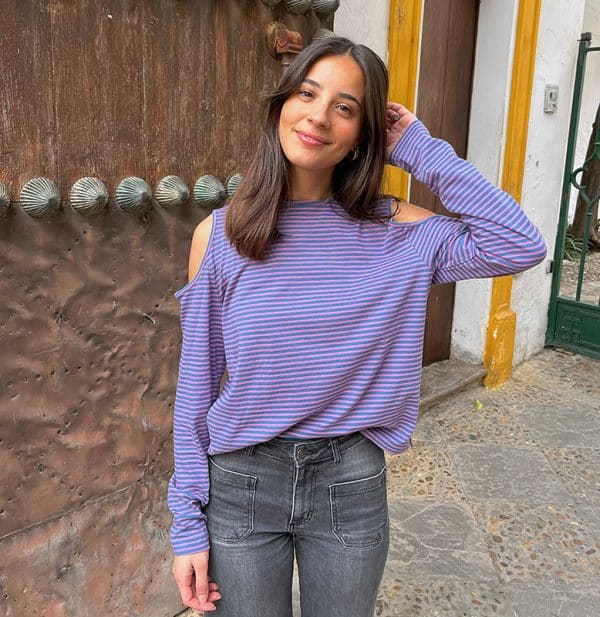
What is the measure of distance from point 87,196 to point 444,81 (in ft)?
9.67

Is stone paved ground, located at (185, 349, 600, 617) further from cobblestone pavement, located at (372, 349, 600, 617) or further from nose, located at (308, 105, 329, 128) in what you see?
nose, located at (308, 105, 329, 128)

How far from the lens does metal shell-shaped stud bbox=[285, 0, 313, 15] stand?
86.7 inches

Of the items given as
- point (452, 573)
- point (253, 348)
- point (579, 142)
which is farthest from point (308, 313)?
point (579, 142)

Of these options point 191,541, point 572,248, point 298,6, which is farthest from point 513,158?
point 572,248

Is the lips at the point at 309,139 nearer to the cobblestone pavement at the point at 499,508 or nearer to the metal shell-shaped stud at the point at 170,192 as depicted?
the metal shell-shaped stud at the point at 170,192

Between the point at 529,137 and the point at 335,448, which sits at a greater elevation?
the point at 529,137

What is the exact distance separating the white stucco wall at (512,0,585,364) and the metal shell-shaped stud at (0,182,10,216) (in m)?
3.75

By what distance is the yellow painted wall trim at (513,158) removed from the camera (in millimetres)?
4172

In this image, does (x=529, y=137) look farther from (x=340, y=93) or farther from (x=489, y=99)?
(x=340, y=93)

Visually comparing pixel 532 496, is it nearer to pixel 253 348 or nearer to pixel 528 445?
pixel 528 445

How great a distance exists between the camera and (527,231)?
1.32m

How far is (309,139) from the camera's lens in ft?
4.09

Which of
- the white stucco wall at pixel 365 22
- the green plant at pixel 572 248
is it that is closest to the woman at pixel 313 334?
the white stucco wall at pixel 365 22

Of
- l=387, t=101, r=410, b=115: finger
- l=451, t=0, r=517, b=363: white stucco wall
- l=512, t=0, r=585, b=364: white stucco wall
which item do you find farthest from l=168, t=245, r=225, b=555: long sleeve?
l=512, t=0, r=585, b=364: white stucco wall
